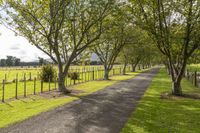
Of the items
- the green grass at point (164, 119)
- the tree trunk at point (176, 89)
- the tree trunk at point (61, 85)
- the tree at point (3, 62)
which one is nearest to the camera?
the green grass at point (164, 119)

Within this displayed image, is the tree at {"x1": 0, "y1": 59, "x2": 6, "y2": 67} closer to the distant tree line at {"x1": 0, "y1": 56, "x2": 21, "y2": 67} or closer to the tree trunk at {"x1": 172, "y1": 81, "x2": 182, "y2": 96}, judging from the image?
the distant tree line at {"x1": 0, "y1": 56, "x2": 21, "y2": 67}

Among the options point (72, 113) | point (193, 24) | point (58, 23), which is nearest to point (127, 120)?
point (72, 113)

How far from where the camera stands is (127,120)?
11.0 meters

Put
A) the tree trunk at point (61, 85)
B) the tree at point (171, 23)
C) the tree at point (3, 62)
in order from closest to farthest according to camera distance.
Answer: the tree at point (171, 23)
the tree trunk at point (61, 85)
the tree at point (3, 62)

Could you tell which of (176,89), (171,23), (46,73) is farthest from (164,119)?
(46,73)

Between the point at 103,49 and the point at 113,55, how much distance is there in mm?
2250

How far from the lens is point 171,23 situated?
2141cm

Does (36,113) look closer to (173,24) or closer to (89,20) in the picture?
(89,20)

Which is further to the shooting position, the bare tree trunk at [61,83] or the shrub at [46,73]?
the shrub at [46,73]

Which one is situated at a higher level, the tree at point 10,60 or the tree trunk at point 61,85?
the tree at point 10,60

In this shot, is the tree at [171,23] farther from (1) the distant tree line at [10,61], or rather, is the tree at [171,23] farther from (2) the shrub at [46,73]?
(1) the distant tree line at [10,61]

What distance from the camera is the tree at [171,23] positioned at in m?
18.3

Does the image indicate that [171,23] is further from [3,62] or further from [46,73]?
[3,62]

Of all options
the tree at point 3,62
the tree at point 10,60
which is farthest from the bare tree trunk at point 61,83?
the tree at point 3,62
